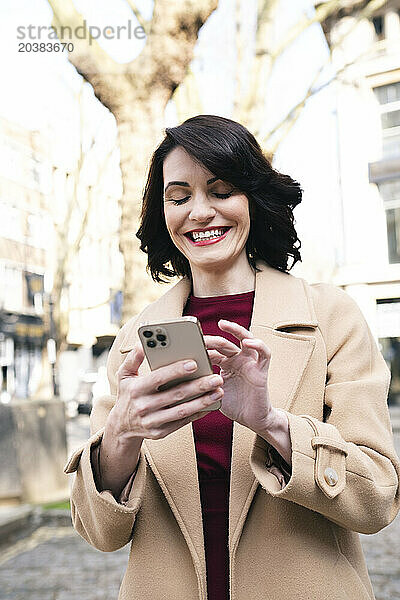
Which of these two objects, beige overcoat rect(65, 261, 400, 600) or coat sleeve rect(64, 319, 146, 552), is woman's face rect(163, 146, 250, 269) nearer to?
beige overcoat rect(65, 261, 400, 600)

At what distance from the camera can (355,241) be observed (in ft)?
30.8

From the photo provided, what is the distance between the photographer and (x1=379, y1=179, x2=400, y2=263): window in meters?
9.23

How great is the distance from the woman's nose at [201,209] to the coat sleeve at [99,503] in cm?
54

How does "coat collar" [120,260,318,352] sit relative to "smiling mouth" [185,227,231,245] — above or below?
below

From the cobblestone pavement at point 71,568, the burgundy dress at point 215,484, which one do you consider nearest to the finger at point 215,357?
the burgundy dress at point 215,484

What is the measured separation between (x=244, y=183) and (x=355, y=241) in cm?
791

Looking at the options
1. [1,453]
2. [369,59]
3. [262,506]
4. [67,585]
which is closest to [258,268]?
[262,506]

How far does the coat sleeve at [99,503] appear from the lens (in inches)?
58.9

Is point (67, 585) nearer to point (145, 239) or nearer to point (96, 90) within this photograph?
point (96, 90)

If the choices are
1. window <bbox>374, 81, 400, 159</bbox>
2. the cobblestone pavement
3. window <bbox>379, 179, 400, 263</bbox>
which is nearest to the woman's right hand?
the cobblestone pavement

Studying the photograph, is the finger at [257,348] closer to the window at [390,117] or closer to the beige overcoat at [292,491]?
the beige overcoat at [292,491]

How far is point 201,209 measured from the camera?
5.57 feet

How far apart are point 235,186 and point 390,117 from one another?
8.68 meters

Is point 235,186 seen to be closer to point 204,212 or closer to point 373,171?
point 204,212
